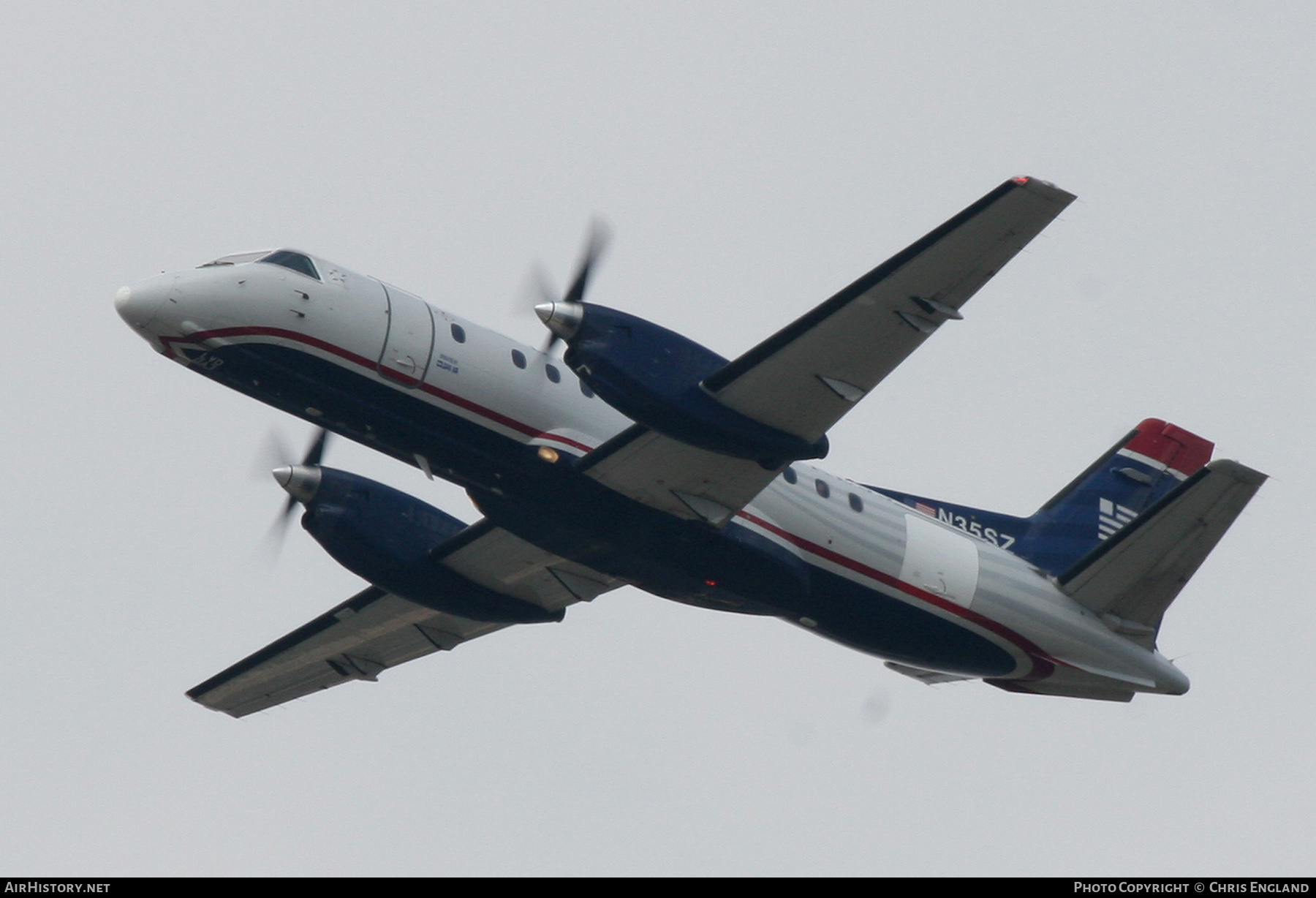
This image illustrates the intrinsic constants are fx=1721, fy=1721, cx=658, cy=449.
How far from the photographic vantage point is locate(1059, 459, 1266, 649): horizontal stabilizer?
20.6 metres

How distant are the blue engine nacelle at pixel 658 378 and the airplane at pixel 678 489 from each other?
0.08ft

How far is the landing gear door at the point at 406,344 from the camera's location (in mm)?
19312

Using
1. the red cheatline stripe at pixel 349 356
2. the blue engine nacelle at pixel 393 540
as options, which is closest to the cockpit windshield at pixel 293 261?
the red cheatline stripe at pixel 349 356

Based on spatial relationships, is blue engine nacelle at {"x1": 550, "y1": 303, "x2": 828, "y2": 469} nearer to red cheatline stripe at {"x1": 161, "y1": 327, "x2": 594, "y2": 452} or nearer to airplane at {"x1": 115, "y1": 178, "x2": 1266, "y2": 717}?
airplane at {"x1": 115, "y1": 178, "x2": 1266, "y2": 717}

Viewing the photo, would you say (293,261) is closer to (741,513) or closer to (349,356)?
(349,356)

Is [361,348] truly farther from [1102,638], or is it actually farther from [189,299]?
[1102,638]

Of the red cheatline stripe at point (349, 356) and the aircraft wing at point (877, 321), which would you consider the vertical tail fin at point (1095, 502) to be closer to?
the aircraft wing at point (877, 321)

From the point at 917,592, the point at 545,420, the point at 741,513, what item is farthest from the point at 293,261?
the point at 917,592

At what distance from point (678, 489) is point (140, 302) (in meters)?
6.38

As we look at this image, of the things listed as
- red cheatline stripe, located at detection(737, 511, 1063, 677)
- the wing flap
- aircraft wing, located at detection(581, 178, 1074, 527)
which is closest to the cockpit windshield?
aircraft wing, located at detection(581, 178, 1074, 527)

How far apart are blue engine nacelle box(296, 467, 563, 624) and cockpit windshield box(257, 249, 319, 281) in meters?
3.27

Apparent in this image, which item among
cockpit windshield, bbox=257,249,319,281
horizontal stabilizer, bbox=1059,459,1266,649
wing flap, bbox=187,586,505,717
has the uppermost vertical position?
cockpit windshield, bbox=257,249,319,281

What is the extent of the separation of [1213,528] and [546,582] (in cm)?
851

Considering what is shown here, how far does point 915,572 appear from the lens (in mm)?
21828
